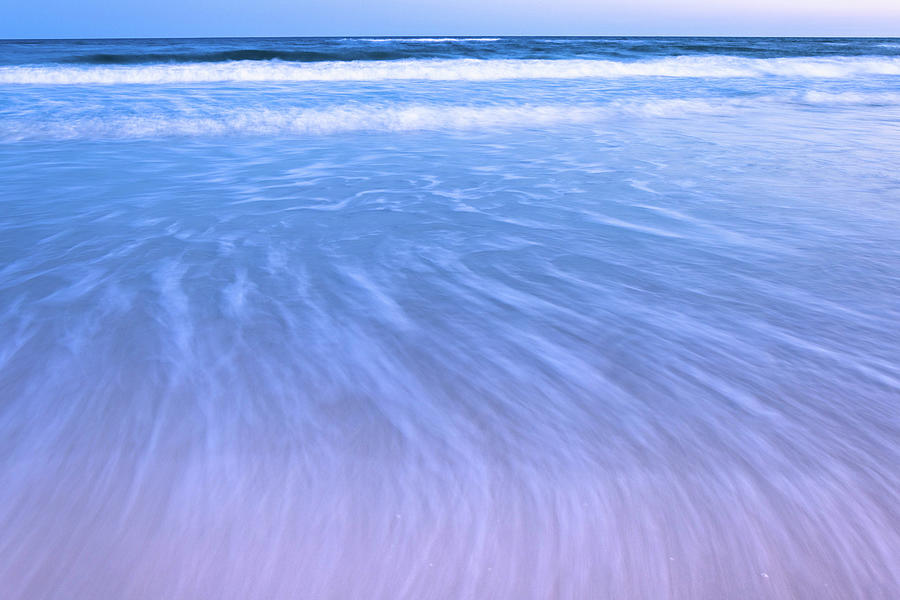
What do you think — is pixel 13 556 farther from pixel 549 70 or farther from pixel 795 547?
pixel 549 70

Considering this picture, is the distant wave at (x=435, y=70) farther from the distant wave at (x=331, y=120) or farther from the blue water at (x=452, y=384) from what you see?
the blue water at (x=452, y=384)

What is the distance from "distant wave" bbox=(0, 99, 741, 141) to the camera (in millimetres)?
6234

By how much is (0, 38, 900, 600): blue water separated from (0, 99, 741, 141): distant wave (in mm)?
2177

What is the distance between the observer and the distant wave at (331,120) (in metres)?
6.23

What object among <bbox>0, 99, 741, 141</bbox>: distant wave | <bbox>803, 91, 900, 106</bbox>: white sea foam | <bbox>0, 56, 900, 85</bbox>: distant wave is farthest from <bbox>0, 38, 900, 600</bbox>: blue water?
<bbox>0, 56, 900, 85</bbox>: distant wave

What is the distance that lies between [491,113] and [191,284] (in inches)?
224

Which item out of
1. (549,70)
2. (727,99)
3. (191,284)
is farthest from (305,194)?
(549,70)

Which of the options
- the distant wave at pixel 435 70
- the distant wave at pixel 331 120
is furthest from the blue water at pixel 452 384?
the distant wave at pixel 435 70

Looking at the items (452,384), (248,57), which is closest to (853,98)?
(452,384)

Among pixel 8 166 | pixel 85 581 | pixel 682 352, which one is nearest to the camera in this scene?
pixel 85 581

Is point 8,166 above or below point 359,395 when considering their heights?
below

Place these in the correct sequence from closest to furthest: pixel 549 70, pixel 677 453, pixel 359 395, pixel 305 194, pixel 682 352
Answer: pixel 677 453 < pixel 359 395 < pixel 682 352 < pixel 305 194 < pixel 549 70

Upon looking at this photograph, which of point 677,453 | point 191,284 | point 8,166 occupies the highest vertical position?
point 677,453

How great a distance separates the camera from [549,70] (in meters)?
14.5
